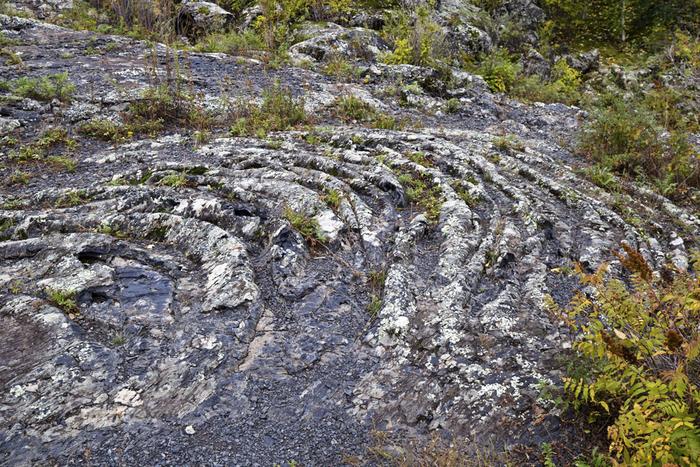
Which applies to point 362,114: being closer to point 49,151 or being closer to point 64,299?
point 49,151

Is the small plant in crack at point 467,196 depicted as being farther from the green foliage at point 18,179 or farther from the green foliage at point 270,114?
the green foliage at point 18,179

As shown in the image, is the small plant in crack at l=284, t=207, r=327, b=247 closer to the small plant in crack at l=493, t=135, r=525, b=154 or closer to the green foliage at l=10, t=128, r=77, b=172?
the green foliage at l=10, t=128, r=77, b=172

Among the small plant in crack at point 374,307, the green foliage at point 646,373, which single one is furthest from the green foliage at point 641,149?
the small plant in crack at point 374,307

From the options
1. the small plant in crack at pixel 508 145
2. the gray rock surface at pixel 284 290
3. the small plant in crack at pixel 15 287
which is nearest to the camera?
the gray rock surface at pixel 284 290

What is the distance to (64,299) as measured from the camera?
17.6ft

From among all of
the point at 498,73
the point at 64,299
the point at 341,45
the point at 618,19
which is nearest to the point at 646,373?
the point at 64,299

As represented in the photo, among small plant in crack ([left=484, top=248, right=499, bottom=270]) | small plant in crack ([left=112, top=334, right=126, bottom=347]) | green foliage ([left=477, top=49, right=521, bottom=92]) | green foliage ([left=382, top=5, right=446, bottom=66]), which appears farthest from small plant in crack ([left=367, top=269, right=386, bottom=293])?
green foliage ([left=477, top=49, right=521, bottom=92])

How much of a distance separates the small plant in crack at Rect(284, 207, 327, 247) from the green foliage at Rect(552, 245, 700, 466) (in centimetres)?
361

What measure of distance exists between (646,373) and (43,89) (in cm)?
1245

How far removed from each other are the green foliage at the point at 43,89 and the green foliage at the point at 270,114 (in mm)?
3868

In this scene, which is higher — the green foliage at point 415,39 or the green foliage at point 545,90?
the green foliage at point 415,39

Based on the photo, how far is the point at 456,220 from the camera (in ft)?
23.0

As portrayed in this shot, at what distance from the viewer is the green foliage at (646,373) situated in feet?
9.23

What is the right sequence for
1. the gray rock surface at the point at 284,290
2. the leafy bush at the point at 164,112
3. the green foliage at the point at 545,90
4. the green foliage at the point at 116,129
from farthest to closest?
the green foliage at the point at 545,90, the leafy bush at the point at 164,112, the green foliage at the point at 116,129, the gray rock surface at the point at 284,290
